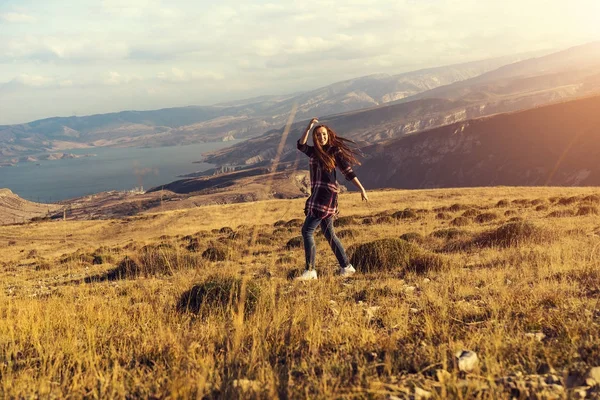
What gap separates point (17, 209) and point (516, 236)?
175241mm

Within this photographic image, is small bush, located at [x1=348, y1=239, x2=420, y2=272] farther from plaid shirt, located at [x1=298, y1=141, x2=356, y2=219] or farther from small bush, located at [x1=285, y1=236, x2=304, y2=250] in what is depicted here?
small bush, located at [x1=285, y1=236, x2=304, y2=250]

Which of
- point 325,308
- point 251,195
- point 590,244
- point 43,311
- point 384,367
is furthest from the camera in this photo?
point 251,195

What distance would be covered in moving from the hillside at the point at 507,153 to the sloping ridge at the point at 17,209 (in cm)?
12171

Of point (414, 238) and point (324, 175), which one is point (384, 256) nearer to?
point (324, 175)

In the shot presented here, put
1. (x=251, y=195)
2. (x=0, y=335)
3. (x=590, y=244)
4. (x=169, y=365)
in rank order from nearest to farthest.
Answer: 1. (x=169, y=365)
2. (x=0, y=335)
3. (x=590, y=244)
4. (x=251, y=195)

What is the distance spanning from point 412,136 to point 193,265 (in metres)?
136

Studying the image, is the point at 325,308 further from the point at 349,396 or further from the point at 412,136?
the point at 412,136

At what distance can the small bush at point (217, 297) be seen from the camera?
15.7 ft

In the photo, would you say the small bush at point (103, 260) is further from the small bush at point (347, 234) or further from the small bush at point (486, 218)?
the small bush at point (486, 218)

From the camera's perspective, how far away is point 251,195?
10475 centimetres

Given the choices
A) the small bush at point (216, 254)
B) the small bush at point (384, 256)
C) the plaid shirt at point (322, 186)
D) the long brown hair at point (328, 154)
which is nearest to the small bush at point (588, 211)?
the small bush at point (384, 256)

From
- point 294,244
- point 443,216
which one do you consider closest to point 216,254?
point 294,244

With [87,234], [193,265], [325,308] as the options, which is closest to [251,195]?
[87,234]

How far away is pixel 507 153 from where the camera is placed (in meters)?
105
